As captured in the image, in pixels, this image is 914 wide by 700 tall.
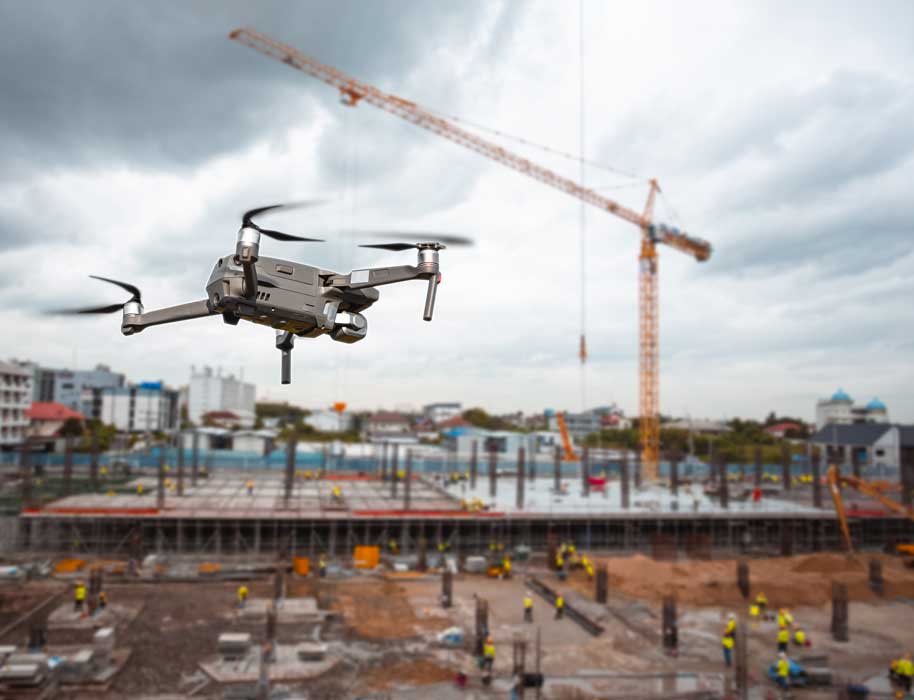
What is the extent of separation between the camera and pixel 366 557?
33906mm

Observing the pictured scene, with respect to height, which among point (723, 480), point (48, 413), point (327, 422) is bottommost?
point (723, 480)

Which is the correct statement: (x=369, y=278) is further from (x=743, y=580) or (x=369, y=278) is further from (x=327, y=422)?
(x=327, y=422)

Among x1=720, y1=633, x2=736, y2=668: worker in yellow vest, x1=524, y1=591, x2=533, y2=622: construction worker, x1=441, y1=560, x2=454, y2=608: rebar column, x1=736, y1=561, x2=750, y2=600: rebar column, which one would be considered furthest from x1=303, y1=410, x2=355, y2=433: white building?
x1=720, y1=633, x2=736, y2=668: worker in yellow vest

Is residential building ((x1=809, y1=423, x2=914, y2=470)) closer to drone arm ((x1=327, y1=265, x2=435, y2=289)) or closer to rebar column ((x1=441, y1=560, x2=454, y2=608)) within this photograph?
rebar column ((x1=441, y1=560, x2=454, y2=608))

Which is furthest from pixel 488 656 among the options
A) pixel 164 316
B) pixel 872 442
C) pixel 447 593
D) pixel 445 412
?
pixel 445 412

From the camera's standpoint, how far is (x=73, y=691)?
692 inches

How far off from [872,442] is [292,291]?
7578 centimetres

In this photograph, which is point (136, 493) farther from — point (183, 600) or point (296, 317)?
point (296, 317)

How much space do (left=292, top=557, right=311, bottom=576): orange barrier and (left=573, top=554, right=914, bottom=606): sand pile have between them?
12117 mm

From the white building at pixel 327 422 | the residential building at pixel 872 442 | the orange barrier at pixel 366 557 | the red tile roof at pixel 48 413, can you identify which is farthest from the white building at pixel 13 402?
the residential building at pixel 872 442

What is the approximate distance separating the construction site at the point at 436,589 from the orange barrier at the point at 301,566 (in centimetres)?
8

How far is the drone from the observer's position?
11.7 feet

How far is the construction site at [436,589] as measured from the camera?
1847 centimetres

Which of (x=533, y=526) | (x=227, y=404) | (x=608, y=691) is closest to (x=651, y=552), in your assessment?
(x=533, y=526)
